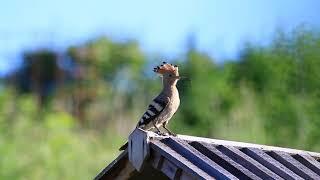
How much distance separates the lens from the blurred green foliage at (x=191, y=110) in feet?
41.9

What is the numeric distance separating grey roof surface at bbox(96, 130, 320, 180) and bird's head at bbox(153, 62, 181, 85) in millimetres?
671

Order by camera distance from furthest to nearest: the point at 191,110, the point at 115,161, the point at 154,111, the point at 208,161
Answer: the point at 191,110, the point at 154,111, the point at 115,161, the point at 208,161

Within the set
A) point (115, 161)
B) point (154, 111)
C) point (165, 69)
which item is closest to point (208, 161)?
point (115, 161)

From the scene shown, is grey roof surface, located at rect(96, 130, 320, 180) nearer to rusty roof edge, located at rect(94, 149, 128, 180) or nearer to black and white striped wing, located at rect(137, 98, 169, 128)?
rusty roof edge, located at rect(94, 149, 128, 180)

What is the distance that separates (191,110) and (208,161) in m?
12.8

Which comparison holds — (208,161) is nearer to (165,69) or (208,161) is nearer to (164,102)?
(164,102)

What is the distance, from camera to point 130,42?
2703cm

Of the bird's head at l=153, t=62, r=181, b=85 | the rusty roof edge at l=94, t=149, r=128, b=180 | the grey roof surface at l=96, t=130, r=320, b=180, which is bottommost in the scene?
the rusty roof edge at l=94, t=149, r=128, b=180

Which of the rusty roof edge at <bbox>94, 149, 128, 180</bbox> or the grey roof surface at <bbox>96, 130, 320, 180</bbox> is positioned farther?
the rusty roof edge at <bbox>94, 149, 128, 180</bbox>

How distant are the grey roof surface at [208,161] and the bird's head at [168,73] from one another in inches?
26.4

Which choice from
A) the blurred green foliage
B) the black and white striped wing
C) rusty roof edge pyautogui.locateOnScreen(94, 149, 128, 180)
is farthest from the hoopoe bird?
rusty roof edge pyautogui.locateOnScreen(94, 149, 128, 180)

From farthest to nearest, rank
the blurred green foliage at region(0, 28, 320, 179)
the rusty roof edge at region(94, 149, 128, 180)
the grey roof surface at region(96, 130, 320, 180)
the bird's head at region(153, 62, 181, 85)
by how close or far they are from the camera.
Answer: the blurred green foliage at region(0, 28, 320, 179) → the bird's head at region(153, 62, 181, 85) → the rusty roof edge at region(94, 149, 128, 180) → the grey roof surface at region(96, 130, 320, 180)

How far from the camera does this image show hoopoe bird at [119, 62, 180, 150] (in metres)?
5.70

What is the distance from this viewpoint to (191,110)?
17531 mm
